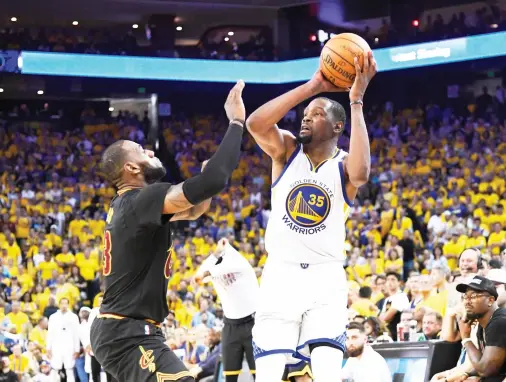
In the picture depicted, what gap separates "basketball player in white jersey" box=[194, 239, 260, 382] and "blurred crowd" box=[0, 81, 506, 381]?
3.58 feet

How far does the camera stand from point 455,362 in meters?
8.50

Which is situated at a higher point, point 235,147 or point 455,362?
point 235,147

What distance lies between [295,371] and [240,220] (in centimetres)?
1715

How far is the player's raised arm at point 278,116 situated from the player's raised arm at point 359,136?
225 mm

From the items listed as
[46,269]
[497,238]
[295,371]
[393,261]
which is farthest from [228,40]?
[295,371]

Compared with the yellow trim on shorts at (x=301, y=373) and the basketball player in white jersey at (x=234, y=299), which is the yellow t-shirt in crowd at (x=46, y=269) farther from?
the yellow trim on shorts at (x=301, y=373)

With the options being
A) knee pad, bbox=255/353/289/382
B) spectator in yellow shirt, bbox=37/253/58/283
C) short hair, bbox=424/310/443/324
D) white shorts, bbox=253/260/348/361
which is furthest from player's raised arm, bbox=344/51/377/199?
spectator in yellow shirt, bbox=37/253/58/283

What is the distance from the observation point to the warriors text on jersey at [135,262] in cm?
518

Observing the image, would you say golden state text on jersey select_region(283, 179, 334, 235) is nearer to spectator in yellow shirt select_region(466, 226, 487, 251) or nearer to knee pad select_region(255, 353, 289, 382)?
knee pad select_region(255, 353, 289, 382)

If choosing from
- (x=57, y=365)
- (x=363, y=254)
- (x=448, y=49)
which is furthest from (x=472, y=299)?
(x=448, y=49)

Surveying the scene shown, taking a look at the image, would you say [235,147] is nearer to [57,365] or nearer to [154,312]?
[154,312]

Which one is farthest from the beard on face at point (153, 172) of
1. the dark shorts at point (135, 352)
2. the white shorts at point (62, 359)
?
the white shorts at point (62, 359)

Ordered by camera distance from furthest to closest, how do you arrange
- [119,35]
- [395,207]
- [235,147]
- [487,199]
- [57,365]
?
[119,35] < [395,207] < [487,199] < [57,365] < [235,147]

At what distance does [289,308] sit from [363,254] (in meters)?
13.2
